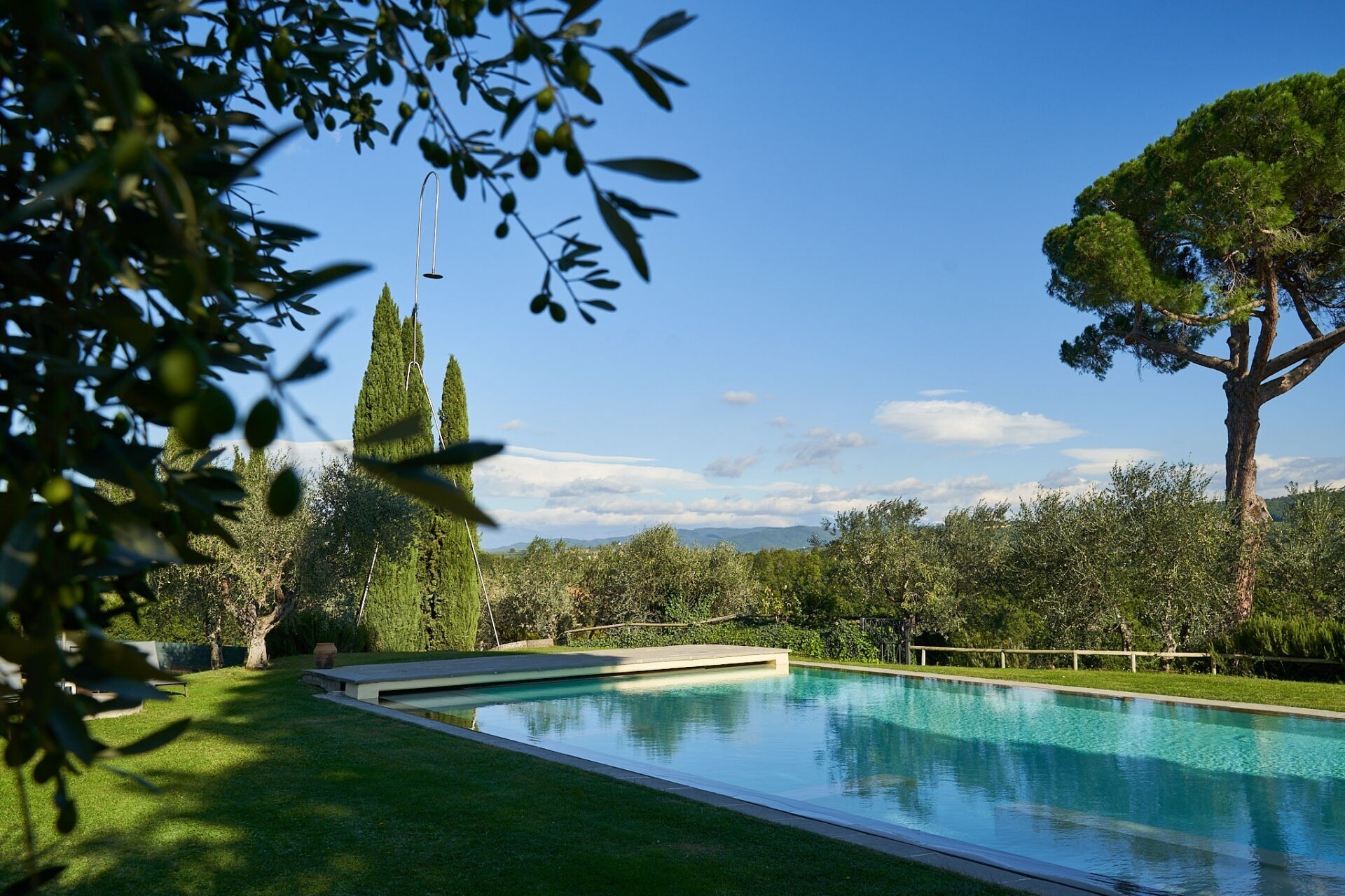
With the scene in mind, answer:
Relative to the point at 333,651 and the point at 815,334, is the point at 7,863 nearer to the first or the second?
the point at 333,651

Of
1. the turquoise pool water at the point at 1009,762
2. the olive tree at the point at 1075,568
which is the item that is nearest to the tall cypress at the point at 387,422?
the turquoise pool water at the point at 1009,762

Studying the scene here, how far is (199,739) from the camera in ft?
27.8

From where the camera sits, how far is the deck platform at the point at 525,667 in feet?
41.5

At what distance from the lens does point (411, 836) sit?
5.45m

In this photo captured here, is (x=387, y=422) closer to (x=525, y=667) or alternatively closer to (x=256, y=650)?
(x=256, y=650)

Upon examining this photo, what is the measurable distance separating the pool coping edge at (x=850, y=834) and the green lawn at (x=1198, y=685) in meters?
8.27

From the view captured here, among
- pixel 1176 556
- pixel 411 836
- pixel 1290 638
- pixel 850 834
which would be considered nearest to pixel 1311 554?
pixel 1176 556

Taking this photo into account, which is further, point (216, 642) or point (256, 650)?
point (216, 642)

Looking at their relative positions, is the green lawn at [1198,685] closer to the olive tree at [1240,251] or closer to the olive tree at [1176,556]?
the olive tree at [1176,556]

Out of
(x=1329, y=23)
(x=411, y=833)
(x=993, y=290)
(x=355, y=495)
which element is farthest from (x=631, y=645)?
(x=1329, y=23)

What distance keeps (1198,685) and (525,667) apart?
1011 centimetres

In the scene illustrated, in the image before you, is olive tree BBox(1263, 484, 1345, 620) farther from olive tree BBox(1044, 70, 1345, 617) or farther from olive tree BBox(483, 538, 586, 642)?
olive tree BBox(483, 538, 586, 642)

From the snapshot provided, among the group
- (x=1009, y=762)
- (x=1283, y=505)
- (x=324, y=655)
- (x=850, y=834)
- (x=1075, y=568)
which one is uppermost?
(x=1283, y=505)

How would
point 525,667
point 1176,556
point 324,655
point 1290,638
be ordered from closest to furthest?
point 324,655
point 1290,638
point 525,667
point 1176,556
